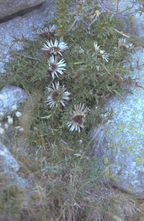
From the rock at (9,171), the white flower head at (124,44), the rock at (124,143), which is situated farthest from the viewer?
the white flower head at (124,44)

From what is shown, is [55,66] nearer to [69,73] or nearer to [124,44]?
[69,73]

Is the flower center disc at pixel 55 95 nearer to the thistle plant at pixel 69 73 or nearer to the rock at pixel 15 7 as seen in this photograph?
the thistle plant at pixel 69 73

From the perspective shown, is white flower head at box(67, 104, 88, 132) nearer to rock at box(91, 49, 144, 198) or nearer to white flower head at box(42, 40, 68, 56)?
rock at box(91, 49, 144, 198)

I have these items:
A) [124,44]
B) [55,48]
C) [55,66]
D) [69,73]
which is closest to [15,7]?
[55,48]

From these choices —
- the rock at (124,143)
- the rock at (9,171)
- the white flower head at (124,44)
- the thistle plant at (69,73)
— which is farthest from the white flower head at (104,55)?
the rock at (9,171)

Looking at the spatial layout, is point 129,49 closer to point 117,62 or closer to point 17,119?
point 117,62

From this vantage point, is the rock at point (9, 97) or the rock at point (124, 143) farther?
the rock at point (9, 97)

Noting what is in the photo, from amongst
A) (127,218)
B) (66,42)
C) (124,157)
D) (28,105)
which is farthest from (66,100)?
(127,218)

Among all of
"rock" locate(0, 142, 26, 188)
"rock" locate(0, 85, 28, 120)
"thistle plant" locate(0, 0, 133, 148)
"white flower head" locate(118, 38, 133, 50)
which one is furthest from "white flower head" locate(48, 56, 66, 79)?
"rock" locate(0, 142, 26, 188)
